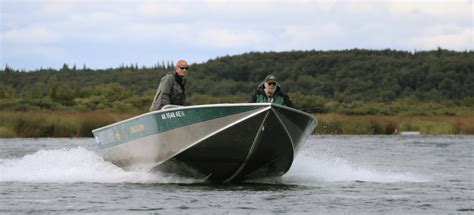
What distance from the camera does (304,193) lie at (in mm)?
16234

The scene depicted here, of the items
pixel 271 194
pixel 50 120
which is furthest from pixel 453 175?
pixel 50 120

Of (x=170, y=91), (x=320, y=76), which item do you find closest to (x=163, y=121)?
(x=170, y=91)

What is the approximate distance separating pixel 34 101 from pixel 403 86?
196 ft

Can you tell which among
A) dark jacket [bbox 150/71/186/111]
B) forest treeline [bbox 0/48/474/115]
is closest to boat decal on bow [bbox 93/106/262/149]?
dark jacket [bbox 150/71/186/111]

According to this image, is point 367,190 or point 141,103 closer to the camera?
point 367,190

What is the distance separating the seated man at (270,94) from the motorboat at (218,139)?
46 cm

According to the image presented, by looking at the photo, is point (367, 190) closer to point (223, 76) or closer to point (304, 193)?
point (304, 193)

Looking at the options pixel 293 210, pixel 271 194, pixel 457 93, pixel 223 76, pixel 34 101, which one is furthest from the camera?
pixel 223 76

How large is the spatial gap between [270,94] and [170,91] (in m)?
1.61

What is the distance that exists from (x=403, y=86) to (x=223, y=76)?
21.4 m

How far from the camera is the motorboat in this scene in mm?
16250

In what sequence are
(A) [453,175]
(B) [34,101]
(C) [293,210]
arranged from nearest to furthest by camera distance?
(C) [293,210], (A) [453,175], (B) [34,101]

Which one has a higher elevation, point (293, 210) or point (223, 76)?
point (223, 76)

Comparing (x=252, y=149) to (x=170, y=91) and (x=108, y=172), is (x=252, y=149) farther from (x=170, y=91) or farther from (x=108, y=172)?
(x=108, y=172)
